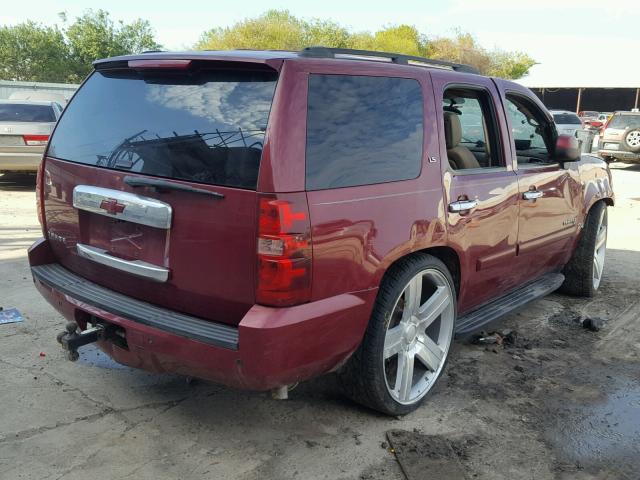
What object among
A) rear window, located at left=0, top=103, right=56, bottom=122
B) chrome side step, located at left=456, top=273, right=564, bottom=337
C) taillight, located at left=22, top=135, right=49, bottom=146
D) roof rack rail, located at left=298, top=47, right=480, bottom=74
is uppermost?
roof rack rail, located at left=298, top=47, right=480, bottom=74

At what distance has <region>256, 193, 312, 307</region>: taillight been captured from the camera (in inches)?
96.3

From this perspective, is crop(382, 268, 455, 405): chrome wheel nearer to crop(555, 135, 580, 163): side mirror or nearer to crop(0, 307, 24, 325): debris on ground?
crop(555, 135, 580, 163): side mirror

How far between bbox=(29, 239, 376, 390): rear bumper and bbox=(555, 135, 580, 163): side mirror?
7.81 feet

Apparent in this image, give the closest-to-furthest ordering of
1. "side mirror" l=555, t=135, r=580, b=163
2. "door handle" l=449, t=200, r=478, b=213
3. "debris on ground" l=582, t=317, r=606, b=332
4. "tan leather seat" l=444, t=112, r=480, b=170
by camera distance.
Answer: "door handle" l=449, t=200, r=478, b=213 < "tan leather seat" l=444, t=112, r=480, b=170 < "side mirror" l=555, t=135, r=580, b=163 < "debris on ground" l=582, t=317, r=606, b=332

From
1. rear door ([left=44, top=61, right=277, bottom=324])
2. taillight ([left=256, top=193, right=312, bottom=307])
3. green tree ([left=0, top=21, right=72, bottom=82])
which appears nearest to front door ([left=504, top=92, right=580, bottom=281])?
taillight ([left=256, top=193, right=312, bottom=307])

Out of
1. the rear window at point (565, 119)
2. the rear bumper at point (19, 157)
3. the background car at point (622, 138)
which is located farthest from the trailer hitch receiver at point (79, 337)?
the rear window at point (565, 119)

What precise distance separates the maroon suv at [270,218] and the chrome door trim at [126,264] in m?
0.01

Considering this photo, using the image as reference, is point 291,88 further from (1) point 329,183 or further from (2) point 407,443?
(2) point 407,443

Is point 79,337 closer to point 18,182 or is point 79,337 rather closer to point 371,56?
point 371,56

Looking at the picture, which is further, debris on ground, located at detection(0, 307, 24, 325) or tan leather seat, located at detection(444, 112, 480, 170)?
debris on ground, located at detection(0, 307, 24, 325)

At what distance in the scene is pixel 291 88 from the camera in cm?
256

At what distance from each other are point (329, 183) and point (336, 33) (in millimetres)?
56262

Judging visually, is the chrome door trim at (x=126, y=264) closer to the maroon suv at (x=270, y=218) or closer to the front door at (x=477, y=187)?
the maroon suv at (x=270, y=218)

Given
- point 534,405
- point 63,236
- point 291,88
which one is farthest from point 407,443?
point 63,236
